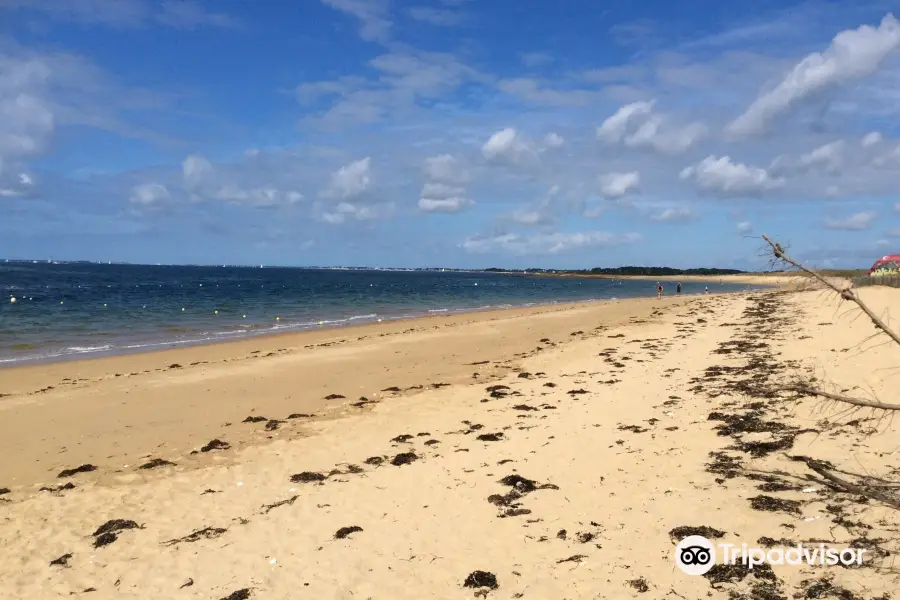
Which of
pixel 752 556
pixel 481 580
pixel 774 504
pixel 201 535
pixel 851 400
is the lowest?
pixel 201 535

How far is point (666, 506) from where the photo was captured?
6.23m

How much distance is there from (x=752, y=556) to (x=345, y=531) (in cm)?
431

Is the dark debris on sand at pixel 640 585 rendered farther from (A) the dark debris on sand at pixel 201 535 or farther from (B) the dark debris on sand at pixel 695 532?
(A) the dark debris on sand at pixel 201 535

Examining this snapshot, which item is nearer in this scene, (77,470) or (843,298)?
(843,298)

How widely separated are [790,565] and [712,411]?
5.37 m

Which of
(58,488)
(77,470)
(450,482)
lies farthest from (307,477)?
(77,470)

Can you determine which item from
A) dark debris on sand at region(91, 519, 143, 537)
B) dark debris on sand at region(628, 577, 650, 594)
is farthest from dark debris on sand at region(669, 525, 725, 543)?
dark debris on sand at region(91, 519, 143, 537)

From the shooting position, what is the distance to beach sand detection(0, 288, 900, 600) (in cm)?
531

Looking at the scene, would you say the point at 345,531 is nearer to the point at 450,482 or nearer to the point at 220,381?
the point at 450,482

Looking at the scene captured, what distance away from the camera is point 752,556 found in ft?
16.4

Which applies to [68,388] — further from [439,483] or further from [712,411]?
[712,411]

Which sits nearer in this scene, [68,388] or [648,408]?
[648,408]

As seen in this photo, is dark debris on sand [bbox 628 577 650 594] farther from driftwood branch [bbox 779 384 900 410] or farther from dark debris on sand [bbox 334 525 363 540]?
dark debris on sand [bbox 334 525 363 540]

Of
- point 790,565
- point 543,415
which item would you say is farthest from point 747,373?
point 790,565
